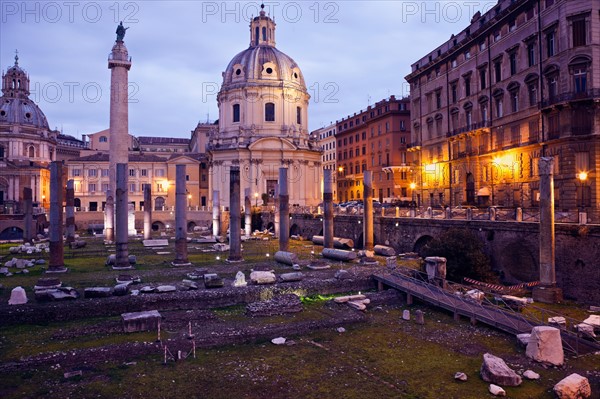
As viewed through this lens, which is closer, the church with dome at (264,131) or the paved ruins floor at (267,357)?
the paved ruins floor at (267,357)

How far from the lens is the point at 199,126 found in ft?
306

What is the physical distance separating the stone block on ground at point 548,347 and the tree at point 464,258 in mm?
9696

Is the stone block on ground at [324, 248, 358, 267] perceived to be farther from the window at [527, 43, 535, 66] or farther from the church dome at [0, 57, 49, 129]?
the church dome at [0, 57, 49, 129]

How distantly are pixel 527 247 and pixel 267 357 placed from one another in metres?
14.4

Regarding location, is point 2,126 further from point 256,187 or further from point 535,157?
point 535,157

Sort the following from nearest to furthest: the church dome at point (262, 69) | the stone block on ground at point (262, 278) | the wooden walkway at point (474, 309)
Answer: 1. the wooden walkway at point (474, 309)
2. the stone block on ground at point (262, 278)
3. the church dome at point (262, 69)

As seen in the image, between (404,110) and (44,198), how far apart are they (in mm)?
59695

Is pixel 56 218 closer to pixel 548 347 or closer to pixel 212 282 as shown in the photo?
pixel 212 282

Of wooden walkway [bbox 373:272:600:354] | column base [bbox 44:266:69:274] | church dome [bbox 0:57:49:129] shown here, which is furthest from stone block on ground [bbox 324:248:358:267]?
church dome [bbox 0:57:49:129]

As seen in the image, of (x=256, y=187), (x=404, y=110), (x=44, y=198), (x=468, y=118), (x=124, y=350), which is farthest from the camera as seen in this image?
(x=44, y=198)

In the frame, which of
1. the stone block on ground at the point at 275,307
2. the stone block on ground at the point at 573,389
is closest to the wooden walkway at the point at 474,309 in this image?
the stone block on ground at the point at 573,389

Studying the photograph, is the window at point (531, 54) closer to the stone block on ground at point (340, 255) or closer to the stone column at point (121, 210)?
the stone block on ground at point (340, 255)

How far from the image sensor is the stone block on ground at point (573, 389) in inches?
405

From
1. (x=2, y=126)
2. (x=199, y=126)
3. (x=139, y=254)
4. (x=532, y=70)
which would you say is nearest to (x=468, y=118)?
(x=532, y=70)
